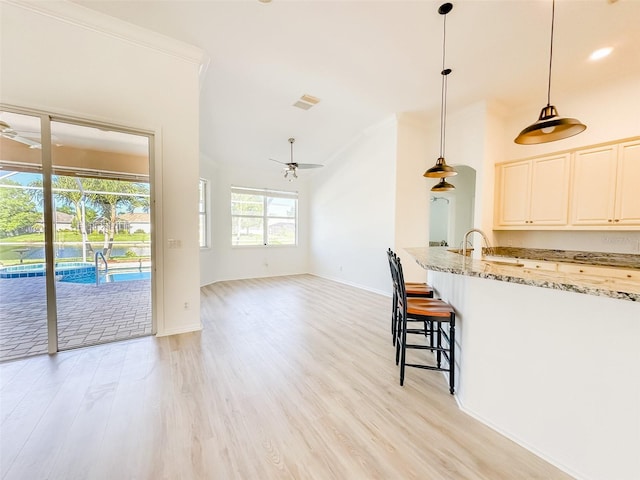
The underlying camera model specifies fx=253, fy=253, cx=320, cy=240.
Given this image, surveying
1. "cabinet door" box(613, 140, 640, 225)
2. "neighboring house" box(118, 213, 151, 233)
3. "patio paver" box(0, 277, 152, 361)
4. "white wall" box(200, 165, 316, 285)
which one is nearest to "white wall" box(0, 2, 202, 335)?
"neighboring house" box(118, 213, 151, 233)

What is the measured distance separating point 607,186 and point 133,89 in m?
6.03

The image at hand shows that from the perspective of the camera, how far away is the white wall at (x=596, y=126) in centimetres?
336

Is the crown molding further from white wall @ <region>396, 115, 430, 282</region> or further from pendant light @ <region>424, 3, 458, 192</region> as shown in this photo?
white wall @ <region>396, 115, 430, 282</region>

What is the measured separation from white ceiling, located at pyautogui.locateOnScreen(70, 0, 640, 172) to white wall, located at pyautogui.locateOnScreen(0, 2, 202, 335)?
0.24 metres

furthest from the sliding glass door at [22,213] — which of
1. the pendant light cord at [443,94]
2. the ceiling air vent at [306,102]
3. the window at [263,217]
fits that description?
the pendant light cord at [443,94]

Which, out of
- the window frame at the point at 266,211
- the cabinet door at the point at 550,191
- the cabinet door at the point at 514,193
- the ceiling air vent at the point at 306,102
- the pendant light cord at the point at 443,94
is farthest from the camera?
the window frame at the point at 266,211

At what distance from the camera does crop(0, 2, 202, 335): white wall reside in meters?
2.43

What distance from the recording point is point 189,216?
3203 millimetres

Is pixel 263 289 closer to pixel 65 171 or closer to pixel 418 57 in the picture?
pixel 65 171

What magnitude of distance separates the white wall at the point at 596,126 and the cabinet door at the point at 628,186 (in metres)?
0.28

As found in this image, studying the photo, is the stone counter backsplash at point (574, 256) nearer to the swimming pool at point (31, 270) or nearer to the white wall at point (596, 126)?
the white wall at point (596, 126)

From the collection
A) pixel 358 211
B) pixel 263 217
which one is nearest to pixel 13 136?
pixel 263 217

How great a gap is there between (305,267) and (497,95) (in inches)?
235

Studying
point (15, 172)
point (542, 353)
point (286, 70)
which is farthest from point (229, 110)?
point (542, 353)
